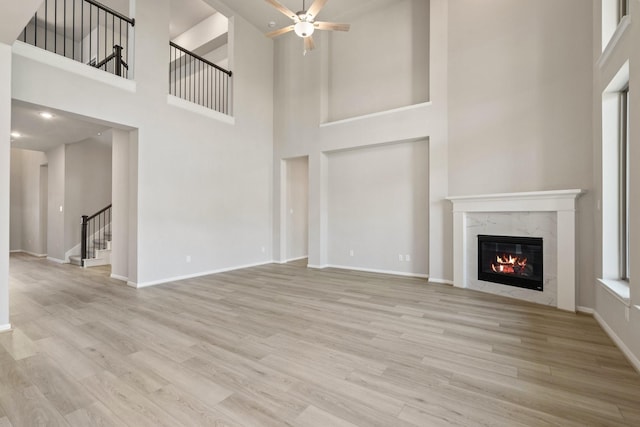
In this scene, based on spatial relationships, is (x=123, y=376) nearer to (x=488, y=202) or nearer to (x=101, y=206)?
(x=488, y=202)

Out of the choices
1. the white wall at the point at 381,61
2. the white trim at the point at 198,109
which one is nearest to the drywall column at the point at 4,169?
the white trim at the point at 198,109

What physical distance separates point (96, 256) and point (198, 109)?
4.67 meters

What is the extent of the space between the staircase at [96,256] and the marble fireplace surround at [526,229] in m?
7.93

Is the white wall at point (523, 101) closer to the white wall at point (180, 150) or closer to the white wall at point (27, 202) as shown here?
the white wall at point (180, 150)

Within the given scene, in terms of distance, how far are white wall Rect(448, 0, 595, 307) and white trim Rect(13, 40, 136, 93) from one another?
5.34 meters

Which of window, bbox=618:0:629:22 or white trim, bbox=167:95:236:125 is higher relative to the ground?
window, bbox=618:0:629:22

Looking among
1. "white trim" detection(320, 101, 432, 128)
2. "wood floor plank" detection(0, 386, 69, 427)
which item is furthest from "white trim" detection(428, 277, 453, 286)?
"wood floor plank" detection(0, 386, 69, 427)

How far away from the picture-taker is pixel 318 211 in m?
6.63

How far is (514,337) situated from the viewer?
2816 mm

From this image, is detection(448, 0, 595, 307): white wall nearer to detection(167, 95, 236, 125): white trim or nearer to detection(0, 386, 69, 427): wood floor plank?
detection(167, 95, 236, 125): white trim

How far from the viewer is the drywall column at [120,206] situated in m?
5.47

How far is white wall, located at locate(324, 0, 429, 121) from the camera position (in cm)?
558

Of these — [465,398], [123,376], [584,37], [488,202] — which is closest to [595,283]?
[488,202]

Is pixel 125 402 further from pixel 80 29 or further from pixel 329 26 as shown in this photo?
pixel 80 29
